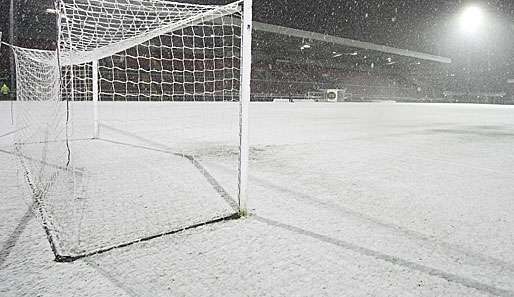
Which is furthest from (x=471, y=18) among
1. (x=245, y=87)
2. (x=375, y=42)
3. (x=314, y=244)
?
(x=314, y=244)

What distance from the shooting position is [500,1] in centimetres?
2358

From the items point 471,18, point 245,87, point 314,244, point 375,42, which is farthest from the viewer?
point 375,42

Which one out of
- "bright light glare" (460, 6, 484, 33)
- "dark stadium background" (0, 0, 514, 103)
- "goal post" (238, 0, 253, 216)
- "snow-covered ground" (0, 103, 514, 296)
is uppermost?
"bright light glare" (460, 6, 484, 33)

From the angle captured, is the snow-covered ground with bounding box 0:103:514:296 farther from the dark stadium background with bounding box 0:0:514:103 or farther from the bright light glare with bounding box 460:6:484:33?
the bright light glare with bounding box 460:6:484:33

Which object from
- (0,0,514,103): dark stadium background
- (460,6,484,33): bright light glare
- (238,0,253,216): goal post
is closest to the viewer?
(238,0,253,216): goal post

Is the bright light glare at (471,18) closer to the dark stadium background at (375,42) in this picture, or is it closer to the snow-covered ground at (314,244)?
the dark stadium background at (375,42)

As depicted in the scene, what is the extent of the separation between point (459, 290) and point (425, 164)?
2.96 metres

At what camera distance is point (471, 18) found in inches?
974

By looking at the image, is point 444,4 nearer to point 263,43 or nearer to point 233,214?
point 263,43

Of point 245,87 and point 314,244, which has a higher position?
point 245,87

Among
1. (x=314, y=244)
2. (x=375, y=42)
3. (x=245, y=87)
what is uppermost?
(x=375, y=42)

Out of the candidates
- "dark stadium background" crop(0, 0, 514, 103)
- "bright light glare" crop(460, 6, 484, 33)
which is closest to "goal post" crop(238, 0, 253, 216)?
"dark stadium background" crop(0, 0, 514, 103)

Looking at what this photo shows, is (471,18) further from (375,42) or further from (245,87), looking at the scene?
(245,87)

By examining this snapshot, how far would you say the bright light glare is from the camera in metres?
24.0
